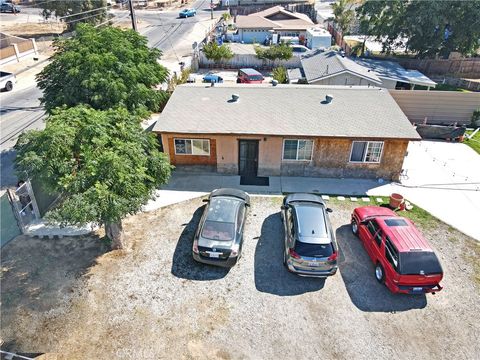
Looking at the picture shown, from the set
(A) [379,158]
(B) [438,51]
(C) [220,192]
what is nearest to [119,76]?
(C) [220,192]

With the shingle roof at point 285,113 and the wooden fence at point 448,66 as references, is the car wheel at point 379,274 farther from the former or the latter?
the wooden fence at point 448,66

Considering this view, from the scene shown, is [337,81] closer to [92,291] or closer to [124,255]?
[124,255]

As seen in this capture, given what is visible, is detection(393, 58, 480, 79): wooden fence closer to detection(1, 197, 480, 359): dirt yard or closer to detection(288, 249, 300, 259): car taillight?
detection(1, 197, 480, 359): dirt yard

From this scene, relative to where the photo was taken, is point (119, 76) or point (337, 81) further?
point (337, 81)

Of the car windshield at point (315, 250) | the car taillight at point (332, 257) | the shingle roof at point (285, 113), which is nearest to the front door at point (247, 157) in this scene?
the shingle roof at point (285, 113)

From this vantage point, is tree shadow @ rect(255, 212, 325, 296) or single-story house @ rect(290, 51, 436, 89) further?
single-story house @ rect(290, 51, 436, 89)

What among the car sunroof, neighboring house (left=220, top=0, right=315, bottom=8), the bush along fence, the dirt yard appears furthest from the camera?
neighboring house (left=220, top=0, right=315, bottom=8)

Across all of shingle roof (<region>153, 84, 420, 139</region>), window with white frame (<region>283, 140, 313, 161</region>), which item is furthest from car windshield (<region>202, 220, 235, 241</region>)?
window with white frame (<region>283, 140, 313, 161</region>)
